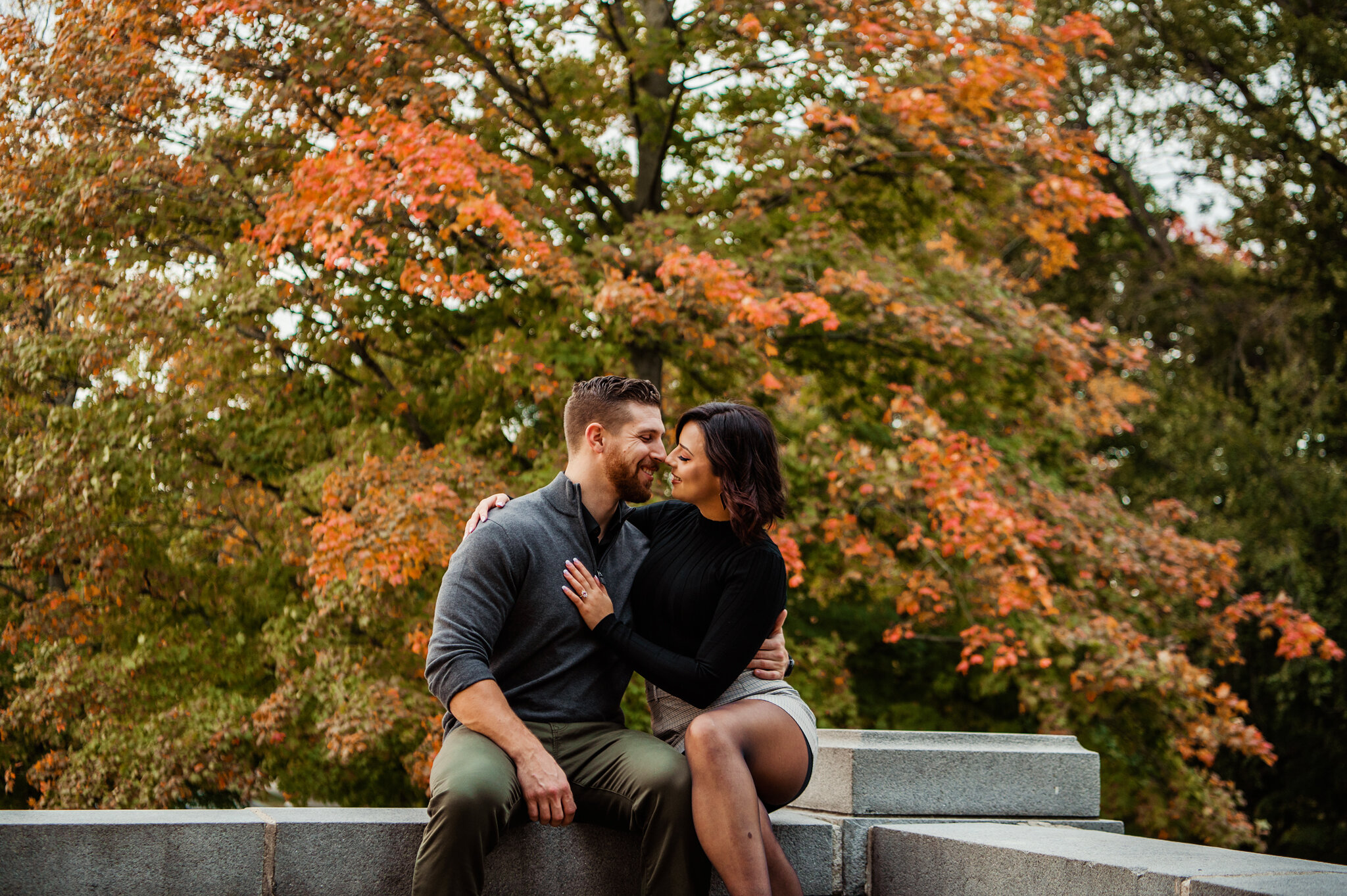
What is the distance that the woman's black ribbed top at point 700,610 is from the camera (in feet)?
9.75

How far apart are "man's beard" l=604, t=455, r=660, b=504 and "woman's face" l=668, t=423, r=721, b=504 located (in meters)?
0.09

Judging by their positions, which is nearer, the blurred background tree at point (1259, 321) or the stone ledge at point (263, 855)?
the stone ledge at point (263, 855)

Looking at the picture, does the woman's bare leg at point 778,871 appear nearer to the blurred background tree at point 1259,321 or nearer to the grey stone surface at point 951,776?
the grey stone surface at point 951,776

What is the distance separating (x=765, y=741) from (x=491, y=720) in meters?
0.71

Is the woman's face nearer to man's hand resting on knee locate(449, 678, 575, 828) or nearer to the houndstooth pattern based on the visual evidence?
the houndstooth pattern

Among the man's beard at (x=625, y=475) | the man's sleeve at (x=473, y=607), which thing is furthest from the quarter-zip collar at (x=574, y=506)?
the man's sleeve at (x=473, y=607)

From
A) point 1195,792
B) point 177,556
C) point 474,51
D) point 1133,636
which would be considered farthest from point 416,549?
point 1195,792

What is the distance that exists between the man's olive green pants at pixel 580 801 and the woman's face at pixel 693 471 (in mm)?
687

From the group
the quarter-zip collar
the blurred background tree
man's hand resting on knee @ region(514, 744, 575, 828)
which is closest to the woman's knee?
man's hand resting on knee @ region(514, 744, 575, 828)

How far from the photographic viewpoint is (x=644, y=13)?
29.2ft

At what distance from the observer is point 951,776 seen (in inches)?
147

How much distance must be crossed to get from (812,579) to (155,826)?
577cm

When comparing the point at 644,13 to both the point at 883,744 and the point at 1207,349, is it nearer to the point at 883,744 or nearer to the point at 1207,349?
the point at 883,744

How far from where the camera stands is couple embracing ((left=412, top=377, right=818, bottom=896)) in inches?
110
